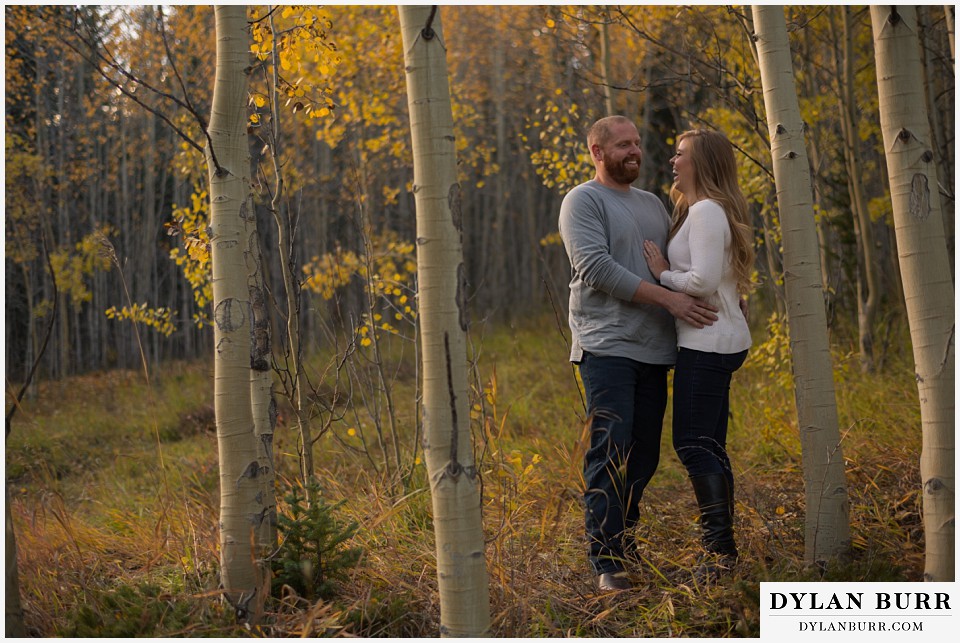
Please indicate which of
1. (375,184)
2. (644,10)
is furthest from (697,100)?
(375,184)

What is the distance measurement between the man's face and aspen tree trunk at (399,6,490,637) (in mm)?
1027

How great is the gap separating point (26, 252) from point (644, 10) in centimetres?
959

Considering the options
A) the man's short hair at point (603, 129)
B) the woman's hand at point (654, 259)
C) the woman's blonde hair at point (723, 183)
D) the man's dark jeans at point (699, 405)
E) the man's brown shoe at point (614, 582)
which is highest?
the man's short hair at point (603, 129)

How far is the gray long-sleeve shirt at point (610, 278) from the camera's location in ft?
9.34

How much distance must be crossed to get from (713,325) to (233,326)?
1.65 m

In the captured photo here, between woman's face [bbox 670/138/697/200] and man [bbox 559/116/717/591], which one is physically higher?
woman's face [bbox 670/138/697/200]

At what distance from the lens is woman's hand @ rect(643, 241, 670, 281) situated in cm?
297

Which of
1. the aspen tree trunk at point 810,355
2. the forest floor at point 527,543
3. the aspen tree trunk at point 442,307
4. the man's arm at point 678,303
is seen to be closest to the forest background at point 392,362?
the forest floor at point 527,543

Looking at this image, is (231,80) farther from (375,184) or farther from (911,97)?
(375,184)

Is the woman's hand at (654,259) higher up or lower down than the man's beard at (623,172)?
lower down

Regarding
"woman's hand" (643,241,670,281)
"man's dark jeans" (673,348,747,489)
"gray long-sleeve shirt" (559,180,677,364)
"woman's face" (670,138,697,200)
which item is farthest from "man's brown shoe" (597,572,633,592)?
"woman's face" (670,138,697,200)

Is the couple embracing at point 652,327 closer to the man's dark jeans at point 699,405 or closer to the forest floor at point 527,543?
the man's dark jeans at point 699,405

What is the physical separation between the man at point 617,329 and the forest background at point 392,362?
0.27 meters

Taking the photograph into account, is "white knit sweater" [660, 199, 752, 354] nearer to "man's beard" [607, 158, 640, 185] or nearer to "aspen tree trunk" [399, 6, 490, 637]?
"man's beard" [607, 158, 640, 185]
